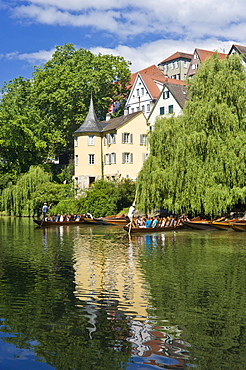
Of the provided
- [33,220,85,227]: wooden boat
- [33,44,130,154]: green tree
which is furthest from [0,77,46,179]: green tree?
[33,220,85,227]: wooden boat

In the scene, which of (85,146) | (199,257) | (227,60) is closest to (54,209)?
(85,146)

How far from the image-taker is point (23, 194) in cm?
5916

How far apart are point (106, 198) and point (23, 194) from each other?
13130 millimetres

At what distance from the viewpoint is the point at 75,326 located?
36.3 ft

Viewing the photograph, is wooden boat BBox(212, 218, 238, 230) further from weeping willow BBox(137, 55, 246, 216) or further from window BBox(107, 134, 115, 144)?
window BBox(107, 134, 115, 144)

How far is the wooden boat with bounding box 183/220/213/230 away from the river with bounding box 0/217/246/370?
11882 millimetres

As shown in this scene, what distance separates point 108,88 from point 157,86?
10.5 metres

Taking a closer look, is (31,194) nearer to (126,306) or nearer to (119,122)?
(119,122)

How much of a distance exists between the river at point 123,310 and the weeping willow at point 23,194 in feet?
120

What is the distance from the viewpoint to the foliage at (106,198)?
2010 inches

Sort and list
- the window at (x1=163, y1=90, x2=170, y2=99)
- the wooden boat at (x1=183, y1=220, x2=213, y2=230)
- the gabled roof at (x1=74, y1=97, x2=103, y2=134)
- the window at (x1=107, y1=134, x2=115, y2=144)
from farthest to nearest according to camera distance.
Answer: the gabled roof at (x1=74, y1=97, x2=103, y2=134), the window at (x1=107, y1=134, x2=115, y2=144), the window at (x1=163, y1=90, x2=170, y2=99), the wooden boat at (x1=183, y1=220, x2=213, y2=230)

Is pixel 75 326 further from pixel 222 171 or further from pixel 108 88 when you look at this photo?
pixel 108 88

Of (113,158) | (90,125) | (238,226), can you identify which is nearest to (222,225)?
(238,226)

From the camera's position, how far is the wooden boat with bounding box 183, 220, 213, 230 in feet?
115
